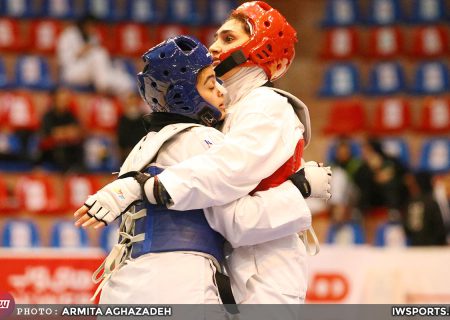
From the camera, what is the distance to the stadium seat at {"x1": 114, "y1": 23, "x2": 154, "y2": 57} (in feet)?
59.2

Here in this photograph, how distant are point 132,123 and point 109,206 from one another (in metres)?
9.77

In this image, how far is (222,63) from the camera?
218 inches

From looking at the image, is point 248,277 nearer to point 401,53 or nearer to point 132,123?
point 132,123

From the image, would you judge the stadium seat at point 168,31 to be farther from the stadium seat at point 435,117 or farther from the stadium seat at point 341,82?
the stadium seat at point 435,117

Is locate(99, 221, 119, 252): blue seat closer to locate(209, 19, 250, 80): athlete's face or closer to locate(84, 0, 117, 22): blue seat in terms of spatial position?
locate(84, 0, 117, 22): blue seat

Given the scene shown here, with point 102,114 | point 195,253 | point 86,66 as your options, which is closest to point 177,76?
point 195,253

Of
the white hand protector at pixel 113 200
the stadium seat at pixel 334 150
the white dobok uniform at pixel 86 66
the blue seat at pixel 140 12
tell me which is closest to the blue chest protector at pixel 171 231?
the white hand protector at pixel 113 200

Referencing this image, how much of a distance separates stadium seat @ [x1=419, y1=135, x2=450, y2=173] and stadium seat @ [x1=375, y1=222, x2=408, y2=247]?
88.5 inches

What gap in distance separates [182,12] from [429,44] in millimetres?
4719

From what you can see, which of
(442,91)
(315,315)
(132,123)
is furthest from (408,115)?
(315,315)

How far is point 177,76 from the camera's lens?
5.05 meters

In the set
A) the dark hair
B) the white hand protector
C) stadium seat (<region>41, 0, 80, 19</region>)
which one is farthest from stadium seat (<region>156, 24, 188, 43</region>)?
the white hand protector

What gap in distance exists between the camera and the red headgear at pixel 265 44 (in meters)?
5.49

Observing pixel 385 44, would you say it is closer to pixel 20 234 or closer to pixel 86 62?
pixel 86 62
